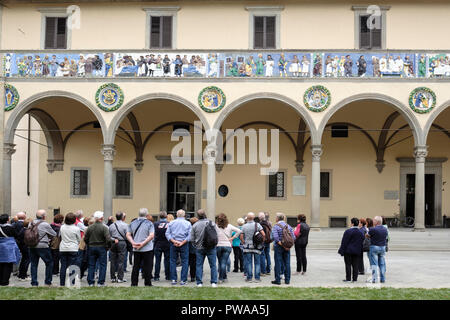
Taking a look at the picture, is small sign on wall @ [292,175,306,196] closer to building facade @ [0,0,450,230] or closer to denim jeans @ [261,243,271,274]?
building facade @ [0,0,450,230]

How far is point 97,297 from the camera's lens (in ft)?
24.7

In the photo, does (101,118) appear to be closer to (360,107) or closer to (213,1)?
(213,1)

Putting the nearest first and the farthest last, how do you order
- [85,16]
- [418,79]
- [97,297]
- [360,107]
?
1. [97,297]
2. [418,79]
3. [85,16]
4. [360,107]

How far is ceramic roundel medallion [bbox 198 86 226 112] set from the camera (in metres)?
16.6

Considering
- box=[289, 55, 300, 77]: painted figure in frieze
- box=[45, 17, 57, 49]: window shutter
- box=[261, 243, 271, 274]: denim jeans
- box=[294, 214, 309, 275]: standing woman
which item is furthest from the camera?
box=[45, 17, 57, 49]: window shutter

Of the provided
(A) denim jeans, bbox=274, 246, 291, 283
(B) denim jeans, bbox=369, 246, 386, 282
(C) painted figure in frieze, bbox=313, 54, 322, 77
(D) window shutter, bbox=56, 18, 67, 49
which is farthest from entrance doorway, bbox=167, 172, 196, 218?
(B) denim jeans, bbox=369, 246, 386, 282

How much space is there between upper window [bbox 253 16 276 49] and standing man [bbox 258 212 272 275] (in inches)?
332

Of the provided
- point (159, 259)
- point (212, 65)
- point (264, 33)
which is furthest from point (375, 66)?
point (159, 259)

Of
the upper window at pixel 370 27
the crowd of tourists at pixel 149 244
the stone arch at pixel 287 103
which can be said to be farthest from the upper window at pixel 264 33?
the crowd of tourists at pixel 149 244

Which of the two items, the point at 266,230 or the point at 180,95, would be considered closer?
the point at 266,230

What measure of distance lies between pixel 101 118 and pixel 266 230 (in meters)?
9.24

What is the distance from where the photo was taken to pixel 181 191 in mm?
20703

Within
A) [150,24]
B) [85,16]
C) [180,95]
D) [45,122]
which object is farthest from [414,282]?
[45,122]

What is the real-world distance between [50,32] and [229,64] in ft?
22.8
